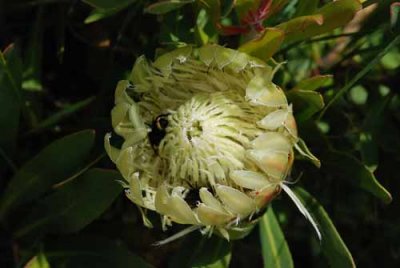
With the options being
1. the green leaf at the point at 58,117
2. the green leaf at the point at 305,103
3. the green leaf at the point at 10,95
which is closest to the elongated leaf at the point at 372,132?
the green leaf at the point at 305,103

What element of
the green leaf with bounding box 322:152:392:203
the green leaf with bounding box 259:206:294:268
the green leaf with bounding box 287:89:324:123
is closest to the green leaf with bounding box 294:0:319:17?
the green leaf with bounding box 287:89:324:123

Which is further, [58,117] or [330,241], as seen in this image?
[58,117]

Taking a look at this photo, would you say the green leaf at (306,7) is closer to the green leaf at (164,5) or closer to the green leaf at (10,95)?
the green leaf at (164,5)

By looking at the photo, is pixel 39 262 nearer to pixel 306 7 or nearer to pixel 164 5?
pixel 164 5

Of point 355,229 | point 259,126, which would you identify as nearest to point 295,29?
point 259,126

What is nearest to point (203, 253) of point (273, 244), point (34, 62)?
point (273, 244)

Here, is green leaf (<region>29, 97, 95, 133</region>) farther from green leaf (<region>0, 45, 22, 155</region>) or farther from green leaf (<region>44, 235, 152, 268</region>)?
green leaf (<region>44, 235, 152, 268</region>)
